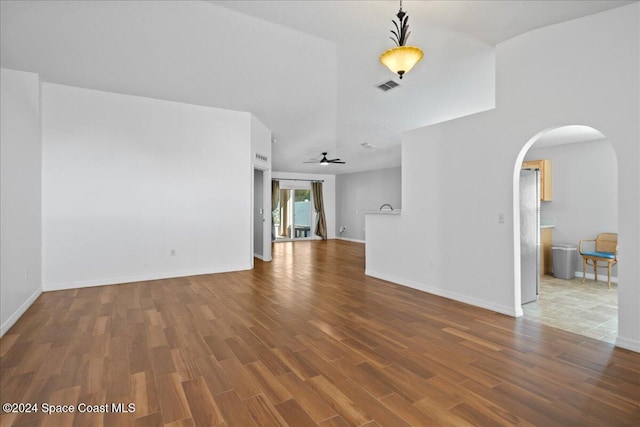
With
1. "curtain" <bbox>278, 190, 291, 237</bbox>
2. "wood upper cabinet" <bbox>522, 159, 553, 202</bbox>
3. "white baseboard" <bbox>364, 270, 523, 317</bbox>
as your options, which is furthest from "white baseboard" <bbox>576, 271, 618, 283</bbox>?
"curtain" <bbox>278, 190, 291, 237</bbox>

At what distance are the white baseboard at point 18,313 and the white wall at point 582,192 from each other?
321 inches

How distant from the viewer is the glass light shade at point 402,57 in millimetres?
2693

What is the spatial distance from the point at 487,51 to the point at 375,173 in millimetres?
7414

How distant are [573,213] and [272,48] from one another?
6.04m

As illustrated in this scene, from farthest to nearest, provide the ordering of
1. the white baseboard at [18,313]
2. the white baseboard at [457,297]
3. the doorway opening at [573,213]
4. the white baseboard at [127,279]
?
the white baseboard at [127,279]
the doorway opening at [573,213]
the white baseboard at [457,297]
the white baseboard at [18,313]

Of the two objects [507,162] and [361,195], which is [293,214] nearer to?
[361,195]

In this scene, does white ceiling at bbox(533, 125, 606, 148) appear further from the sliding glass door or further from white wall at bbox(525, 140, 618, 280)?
the sliding glass door

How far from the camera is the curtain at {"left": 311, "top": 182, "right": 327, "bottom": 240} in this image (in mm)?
12305

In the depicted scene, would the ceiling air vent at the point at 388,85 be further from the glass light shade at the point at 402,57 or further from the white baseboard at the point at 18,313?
the white baseboard at the point at 18,313

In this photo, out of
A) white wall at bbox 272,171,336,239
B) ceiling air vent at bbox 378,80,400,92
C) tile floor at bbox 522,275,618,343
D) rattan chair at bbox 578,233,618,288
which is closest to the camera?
tile floor at bbox 522,275,618,343

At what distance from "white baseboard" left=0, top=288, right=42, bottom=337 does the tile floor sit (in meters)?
5.46

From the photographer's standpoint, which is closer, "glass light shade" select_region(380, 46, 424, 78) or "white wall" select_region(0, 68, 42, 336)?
"glass light shade" select_region(380, 46, 424, 78)

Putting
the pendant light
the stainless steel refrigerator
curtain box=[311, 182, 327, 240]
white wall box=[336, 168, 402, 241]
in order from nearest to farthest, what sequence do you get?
the pendant light
the stainless steel refrigerator
white wall box=[336, 168, 402, 241]
curtain box=[311, 182, 327, 240]

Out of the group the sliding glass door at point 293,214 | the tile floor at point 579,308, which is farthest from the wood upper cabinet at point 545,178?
the sliding glass door at point 293,214
